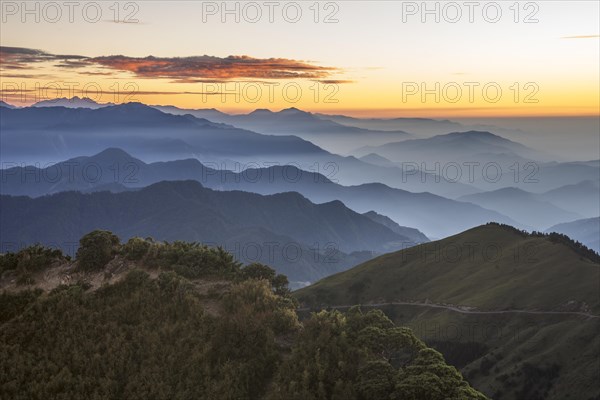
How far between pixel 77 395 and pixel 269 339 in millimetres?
13284

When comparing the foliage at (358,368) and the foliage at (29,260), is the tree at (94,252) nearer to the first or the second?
the foliage at (29,260)

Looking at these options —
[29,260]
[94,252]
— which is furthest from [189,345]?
[29,260]

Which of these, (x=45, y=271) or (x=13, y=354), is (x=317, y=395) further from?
(x=45, y=271)

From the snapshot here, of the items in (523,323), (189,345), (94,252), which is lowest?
(523,323)

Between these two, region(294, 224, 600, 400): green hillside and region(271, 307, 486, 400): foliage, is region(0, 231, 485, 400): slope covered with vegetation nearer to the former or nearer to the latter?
region(271, 307, 486, 400): foliage

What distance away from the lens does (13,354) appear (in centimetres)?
4047

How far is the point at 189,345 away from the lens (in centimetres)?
4175

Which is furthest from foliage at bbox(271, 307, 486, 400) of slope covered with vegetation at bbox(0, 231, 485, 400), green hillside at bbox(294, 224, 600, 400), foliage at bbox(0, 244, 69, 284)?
green hillside at bbox(294, 224, 600, 400)

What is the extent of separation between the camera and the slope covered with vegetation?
37906 millimetres

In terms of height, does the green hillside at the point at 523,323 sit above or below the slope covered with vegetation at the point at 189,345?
below

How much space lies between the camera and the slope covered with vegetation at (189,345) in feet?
124

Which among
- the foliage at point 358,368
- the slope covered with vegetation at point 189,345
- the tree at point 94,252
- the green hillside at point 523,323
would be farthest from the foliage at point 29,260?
the green hillside at point 523,323

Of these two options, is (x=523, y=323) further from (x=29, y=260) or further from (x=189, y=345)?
(x=29, y=260)

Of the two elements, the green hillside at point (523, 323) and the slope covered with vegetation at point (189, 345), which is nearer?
the slope covered with vegetation at point (189, 345)
